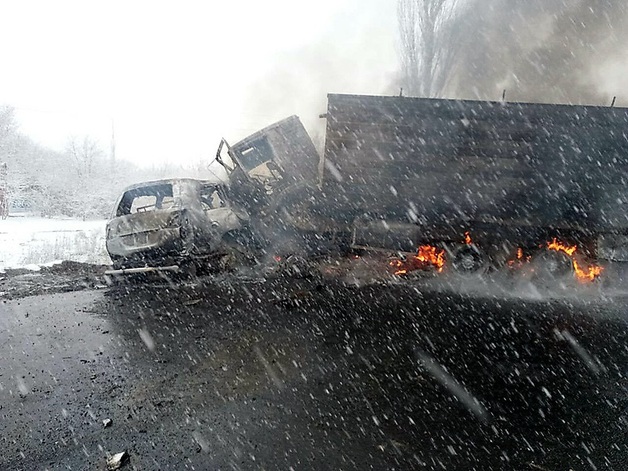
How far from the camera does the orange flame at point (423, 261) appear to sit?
8.51 meters

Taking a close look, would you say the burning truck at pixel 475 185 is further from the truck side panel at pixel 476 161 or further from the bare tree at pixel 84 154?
the bare tree at pixel 84 154

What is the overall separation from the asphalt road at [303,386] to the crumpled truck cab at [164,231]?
3.38 ft

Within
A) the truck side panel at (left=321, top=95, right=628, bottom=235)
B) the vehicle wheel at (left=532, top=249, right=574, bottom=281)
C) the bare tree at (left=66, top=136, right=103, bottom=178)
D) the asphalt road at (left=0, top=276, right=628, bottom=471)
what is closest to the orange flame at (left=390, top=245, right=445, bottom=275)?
the truck side panel at (left=321, top=95, right=628, bottom=235)

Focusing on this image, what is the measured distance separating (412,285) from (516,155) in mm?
3313

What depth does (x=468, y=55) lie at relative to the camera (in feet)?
62.0

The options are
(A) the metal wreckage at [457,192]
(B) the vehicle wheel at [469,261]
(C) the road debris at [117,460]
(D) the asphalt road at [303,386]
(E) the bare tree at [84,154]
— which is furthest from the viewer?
(E) the bare tree at [84,154]

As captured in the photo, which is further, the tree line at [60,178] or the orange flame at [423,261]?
the tree line at [60,178]

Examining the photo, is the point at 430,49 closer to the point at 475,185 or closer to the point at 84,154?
the point at 475,185

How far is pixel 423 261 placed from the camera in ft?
28.1

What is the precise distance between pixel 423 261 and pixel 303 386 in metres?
5.72

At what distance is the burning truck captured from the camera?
7.86m

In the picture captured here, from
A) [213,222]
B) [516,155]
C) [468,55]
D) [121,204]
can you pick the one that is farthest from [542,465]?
[468,55]

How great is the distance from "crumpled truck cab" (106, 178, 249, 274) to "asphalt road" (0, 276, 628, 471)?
1030mm

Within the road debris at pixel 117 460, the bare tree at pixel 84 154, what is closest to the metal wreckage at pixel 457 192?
the road debris at pixel 117 460
